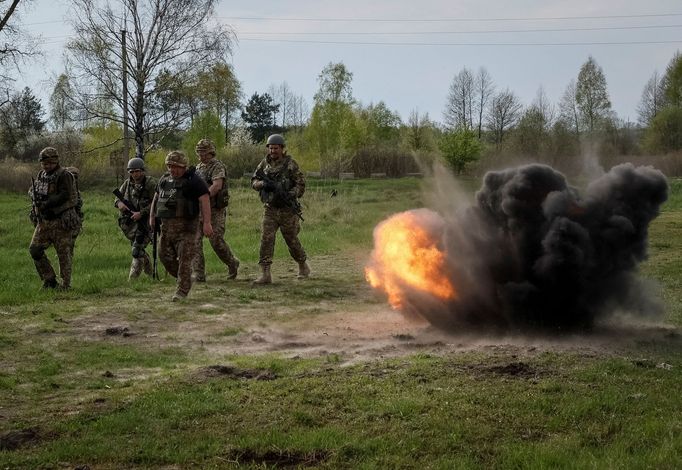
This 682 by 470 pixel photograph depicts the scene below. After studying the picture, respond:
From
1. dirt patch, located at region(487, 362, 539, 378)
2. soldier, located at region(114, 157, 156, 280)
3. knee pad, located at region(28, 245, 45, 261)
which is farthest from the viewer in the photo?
soldier, located at region(114, 157, 156, 280)

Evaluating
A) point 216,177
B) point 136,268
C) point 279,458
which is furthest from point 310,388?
point 136,268

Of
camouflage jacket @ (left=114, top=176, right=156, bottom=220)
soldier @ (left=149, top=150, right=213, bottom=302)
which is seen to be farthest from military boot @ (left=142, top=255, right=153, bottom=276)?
soldier @ (left=149, top=150, right=213, bottom=302)

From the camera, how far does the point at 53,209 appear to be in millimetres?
12305

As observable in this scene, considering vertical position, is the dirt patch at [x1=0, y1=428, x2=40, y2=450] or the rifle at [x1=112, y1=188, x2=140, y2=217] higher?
the rifle at [x1=112, y1=188, x2=140, y2=217]

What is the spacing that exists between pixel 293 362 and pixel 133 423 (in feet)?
7.36

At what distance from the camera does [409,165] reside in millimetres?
41688

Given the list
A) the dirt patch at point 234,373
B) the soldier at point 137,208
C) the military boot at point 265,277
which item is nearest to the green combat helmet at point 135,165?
the soldier at point 137,208

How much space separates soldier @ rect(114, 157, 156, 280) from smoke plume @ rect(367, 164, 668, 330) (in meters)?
6.41

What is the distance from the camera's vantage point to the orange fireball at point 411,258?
31.8 ft

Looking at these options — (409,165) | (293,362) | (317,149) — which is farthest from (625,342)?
(317,149)

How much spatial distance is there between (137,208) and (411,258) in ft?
19.8

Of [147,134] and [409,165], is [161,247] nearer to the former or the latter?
[147,134]

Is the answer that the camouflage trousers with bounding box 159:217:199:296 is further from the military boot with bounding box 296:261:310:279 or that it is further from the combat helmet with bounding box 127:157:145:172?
the military boot with bounding box 296:261:310:279

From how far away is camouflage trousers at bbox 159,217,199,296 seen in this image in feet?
38.1
